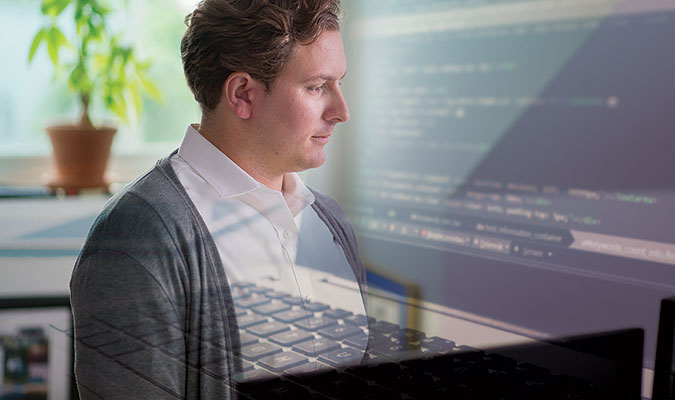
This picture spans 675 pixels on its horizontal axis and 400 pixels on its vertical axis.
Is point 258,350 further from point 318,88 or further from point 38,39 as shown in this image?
point 38,39

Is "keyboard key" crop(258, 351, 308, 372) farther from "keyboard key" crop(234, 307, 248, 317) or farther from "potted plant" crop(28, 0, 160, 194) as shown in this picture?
"potted plant" crop(28, 0, 160, 194)

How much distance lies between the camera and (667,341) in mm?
270

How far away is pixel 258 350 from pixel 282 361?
2cm

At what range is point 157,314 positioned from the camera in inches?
13.7

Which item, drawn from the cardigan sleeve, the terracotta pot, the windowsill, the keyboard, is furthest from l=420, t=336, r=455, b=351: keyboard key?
the terracotta pot

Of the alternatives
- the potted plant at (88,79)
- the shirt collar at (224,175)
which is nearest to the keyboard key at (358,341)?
the shirt collar at (224,175)

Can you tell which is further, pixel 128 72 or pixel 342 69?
pixel 128 72

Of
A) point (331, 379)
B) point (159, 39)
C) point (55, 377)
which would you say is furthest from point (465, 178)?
point (55, 377)

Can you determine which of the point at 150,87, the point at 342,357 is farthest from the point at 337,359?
the point at 150,87

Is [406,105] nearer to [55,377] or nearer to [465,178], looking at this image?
[465,178]

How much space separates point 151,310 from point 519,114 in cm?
23

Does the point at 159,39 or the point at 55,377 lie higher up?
the point at 159,39

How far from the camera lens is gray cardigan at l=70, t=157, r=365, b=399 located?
0.34 m

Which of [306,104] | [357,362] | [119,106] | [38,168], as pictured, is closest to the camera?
[357,362]
